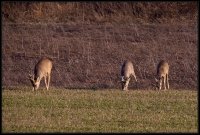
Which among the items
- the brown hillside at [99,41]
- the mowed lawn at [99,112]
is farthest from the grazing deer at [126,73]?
the mowed lawn at [99,112]

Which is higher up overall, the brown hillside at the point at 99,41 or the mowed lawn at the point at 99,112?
the brown hillside at the point at 99,41

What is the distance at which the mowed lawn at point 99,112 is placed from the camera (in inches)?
689

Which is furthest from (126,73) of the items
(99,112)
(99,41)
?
(99,112)

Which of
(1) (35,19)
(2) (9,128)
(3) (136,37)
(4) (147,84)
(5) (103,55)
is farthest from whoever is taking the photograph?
(1) (35,19)

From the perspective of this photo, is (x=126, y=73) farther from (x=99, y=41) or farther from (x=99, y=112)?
(x=99, y=112)

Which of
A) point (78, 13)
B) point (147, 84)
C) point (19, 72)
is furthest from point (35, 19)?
point (147, 84)

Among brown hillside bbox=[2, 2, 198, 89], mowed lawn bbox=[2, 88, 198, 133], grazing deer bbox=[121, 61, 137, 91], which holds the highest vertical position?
brown hillside bbox=[2, 2, 198, 89]

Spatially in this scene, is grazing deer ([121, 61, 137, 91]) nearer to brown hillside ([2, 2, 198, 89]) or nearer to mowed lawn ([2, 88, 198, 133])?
brown hillside ([2, 2, 198, 89])

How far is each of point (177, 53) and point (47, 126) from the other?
21764 millimetres

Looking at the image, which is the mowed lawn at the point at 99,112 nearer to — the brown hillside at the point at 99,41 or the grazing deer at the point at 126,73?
the grazing deer at the point at 126,73

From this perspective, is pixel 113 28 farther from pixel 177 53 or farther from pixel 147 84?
pixel 147 84

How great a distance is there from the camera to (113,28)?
141ft

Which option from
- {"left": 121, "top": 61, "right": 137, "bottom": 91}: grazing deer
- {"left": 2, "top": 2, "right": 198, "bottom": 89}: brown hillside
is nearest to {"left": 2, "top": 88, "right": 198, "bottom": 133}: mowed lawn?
{"left": 121, "top": 61, "right": 137, "bottom": 91}: grazing deer

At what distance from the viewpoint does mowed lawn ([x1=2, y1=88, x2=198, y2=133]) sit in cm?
1750
